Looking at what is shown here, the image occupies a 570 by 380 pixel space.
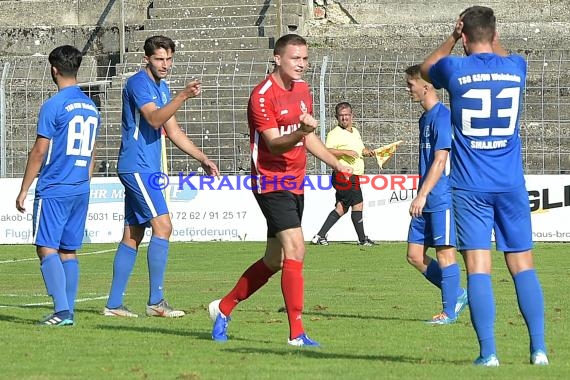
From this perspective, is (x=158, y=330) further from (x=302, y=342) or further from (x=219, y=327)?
(x=302, y=342)

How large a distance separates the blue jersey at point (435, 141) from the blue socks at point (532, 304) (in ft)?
7.88

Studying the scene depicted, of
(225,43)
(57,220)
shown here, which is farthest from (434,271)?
(225,43)

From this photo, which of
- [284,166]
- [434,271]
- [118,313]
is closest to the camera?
[284,166]

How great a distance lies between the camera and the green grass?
8.25 metres

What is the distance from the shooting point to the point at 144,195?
456 inches

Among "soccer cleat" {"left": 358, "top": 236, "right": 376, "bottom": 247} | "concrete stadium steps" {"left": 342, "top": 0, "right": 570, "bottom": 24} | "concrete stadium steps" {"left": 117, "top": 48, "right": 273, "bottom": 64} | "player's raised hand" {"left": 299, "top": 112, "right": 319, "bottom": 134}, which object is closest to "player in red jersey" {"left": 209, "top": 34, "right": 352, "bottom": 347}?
"player's raised hand" {"left": 299, "top": 112, "right": 319, "bottom": 134}

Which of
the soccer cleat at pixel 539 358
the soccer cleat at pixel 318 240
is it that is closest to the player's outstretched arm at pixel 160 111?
the soccer cleat at pixel 539 358

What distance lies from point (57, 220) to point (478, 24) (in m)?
4.43

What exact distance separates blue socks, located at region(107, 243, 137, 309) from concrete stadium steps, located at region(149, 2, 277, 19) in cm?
1819

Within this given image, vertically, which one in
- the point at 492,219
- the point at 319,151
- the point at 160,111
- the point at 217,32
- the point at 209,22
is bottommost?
the point at 492,219

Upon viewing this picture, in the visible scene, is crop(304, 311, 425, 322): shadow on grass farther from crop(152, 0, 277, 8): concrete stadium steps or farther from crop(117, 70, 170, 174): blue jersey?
crop(152, 0, 277, 8): concrete stadium steps

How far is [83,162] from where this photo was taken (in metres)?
11.1

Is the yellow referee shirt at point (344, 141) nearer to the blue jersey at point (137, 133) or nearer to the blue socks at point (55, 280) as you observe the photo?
the blue jersey at point (137, 133)

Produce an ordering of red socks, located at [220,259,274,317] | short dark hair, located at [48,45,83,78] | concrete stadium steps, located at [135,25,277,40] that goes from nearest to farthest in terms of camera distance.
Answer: red socks, located at [220,259,274,317] < short dark hair, located at [48,45,83,78] < concrete stadium steps, located at [135,25,277,40]
